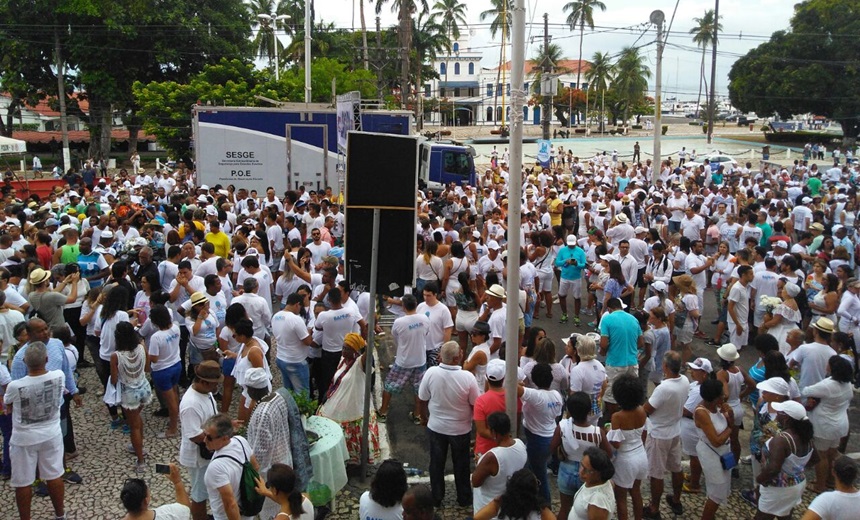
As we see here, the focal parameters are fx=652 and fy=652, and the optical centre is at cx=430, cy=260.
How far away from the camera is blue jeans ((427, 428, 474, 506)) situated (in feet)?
19.1

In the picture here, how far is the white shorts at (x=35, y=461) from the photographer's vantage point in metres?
5.33

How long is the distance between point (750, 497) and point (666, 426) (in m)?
1.26

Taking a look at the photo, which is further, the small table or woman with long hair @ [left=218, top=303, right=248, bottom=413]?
woman with long hair @ [left=218, top=303, right=248, bottom=413]

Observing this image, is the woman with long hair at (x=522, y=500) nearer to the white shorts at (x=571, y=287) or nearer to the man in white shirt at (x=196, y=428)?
the man in white shirt at (x=196, y=428)

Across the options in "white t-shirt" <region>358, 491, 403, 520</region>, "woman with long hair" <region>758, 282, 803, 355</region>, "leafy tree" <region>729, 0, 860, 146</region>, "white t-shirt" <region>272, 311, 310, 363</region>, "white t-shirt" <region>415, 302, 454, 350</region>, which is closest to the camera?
"white t-shirt" <region>358, 491, 403, 520</region>

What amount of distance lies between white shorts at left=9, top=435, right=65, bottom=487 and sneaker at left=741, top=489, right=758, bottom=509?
6158 mm

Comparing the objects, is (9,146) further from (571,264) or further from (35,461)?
(35,461)

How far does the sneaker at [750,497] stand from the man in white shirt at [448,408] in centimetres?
269

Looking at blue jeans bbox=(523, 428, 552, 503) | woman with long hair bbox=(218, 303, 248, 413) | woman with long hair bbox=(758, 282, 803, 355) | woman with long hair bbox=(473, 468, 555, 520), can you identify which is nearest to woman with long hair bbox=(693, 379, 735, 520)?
blue jeans bbox=(523, 428, 552, 503)

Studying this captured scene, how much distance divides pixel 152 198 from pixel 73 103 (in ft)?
96.5

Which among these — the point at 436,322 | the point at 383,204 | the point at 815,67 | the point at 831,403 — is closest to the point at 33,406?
the point at 383,204

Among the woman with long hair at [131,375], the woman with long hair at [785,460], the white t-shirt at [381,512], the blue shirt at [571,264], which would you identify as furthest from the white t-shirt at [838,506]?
the blue shirt at [571,264]

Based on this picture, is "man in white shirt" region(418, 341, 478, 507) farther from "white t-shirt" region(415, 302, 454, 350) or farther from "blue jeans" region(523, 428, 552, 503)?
"white t-shirt" region(415, 302, 454, 350)

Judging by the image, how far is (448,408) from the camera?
5.75 metres
